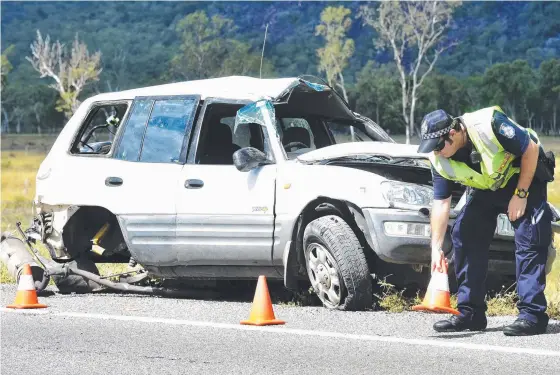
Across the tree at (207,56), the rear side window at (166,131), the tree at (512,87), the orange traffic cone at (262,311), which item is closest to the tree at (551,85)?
the tree at (512,87)

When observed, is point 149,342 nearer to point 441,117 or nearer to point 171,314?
point 171,314

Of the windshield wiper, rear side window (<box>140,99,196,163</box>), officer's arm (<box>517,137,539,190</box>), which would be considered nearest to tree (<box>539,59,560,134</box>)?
rear side window (<box>140,99,196,163</box>)

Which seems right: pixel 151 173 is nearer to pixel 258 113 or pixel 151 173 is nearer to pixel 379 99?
pixel 258 113

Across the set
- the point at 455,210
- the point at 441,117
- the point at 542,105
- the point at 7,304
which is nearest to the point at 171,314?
the point at 7,304

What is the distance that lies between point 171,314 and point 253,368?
7.83 feet

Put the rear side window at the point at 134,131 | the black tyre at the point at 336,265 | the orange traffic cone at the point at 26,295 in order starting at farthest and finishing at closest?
the rear side window at the point at 134,131, the orange traffic cone at the point at 26,295, the black tyre at the point at 336,265

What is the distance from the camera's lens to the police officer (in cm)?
688

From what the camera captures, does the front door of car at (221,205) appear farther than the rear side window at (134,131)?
No

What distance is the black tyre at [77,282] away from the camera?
33.0 feet

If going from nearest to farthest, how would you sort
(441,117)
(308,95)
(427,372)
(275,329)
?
(427,372), (441,117), (275,329), (308,95)

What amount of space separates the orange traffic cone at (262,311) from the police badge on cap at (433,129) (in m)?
1.66

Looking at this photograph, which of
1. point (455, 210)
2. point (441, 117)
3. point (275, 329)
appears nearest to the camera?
point (441, 117)

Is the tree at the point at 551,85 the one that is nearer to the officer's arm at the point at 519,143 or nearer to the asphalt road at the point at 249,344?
the asphalt road at the point at 249,344

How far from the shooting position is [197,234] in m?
9.09
